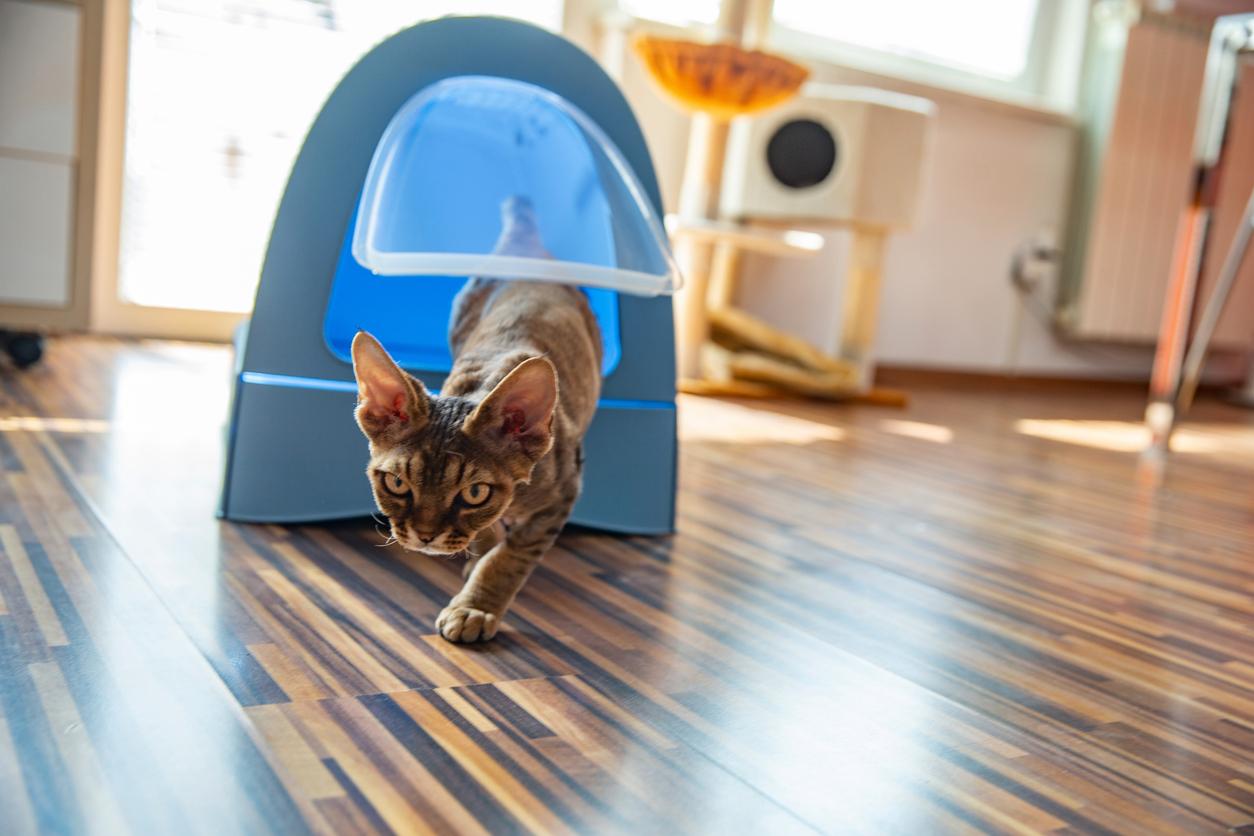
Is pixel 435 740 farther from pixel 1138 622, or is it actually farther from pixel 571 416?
pixel 1138 622

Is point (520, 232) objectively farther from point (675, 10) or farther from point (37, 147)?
point (675, 10)

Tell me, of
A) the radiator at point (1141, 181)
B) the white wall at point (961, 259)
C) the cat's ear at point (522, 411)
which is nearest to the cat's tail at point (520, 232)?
the cat's ear at point (522, 411)

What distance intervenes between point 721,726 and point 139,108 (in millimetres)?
2593

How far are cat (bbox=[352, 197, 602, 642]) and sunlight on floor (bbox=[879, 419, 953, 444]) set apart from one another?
5.24 ft

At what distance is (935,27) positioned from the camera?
4.15m

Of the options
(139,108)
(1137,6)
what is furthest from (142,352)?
(1137,6)

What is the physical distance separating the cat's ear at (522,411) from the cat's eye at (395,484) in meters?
0.06

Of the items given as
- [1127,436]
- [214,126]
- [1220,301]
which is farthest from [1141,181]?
[214,126]

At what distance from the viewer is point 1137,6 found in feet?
13.7

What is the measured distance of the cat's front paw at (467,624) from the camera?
1095 millimetres

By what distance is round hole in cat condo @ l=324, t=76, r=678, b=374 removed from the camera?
144 centimetres

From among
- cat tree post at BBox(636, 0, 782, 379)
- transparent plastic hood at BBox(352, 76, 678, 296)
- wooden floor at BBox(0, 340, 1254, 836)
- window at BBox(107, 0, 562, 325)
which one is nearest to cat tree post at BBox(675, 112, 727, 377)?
cat tree post at BBox(636, 0, 782, 379)

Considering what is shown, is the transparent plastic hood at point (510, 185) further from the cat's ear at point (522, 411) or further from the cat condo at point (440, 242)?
the cat's ear at point (522, 411)

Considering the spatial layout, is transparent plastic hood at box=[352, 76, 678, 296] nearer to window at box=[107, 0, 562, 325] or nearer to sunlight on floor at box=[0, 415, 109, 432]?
sunlight on floor at box=[0, 415, 109, 432]
